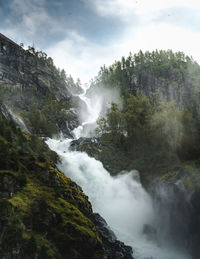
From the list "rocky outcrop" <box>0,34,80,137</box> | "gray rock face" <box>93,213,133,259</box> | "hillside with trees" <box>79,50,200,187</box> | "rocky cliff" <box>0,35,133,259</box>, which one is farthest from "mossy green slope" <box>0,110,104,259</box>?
"rocky outcrop" <box>0,34,80,137</box>

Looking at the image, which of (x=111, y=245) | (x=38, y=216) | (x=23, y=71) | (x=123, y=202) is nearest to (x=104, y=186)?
(x=123, y=202)

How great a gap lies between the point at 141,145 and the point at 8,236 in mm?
32289

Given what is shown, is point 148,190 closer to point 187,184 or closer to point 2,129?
point 187,184

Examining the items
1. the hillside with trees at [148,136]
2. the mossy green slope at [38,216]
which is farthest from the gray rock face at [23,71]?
the mossy green slope at [38,216]

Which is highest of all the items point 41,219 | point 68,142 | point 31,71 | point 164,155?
point 31,71

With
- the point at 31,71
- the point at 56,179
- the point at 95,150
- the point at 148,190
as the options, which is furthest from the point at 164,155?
the point at 31,71

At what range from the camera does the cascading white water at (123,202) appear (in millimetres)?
21812

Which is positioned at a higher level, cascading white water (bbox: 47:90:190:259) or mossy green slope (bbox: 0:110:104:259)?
cascading white water (bbox: 47:90:190:259)

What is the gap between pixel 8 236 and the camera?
350 inches

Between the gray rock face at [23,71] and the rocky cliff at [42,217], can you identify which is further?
the gray rock face at [23,71]

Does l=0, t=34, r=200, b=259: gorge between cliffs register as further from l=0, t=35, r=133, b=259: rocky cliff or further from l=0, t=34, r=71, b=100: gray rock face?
l=0, t=34, r=71, b=100: gray rock face

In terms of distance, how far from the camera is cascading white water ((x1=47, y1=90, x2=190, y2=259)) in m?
21.8

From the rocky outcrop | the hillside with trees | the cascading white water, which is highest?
the rocky outcrop

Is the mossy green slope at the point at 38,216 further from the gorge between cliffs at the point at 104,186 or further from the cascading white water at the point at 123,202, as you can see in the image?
the cascading white water at the point at 123,202
